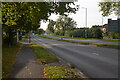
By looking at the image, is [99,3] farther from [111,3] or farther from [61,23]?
[61,23]

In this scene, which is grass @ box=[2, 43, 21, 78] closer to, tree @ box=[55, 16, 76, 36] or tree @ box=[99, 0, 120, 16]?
tree @ box=[99, 0, 120, 16]

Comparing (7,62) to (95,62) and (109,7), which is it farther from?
(109,7)

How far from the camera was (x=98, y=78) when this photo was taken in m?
6.88

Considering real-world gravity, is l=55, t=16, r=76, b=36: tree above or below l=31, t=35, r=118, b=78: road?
above

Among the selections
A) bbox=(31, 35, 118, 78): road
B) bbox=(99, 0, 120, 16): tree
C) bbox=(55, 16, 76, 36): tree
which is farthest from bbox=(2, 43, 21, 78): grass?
bbox=(55, 16, 76, 36): tree

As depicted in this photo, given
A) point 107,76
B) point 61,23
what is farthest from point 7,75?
point 61,23

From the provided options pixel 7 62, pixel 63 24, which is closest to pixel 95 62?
pixel 7 62

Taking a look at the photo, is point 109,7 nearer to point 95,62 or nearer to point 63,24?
point 95,62

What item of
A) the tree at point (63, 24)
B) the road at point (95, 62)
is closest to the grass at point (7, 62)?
the road at point (95, 62)

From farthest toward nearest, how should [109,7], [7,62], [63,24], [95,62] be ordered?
[63,24]
[109,7]
[95,62]
[7,62]

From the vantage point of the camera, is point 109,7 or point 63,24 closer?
point 109,7

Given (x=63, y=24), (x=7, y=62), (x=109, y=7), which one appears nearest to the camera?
(x=7, y=62)

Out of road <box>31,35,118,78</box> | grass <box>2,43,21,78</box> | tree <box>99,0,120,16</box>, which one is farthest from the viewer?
tree <box>99,0,120,16</box>

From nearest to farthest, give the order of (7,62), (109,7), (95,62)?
1. (7,62)
2. (95,62)
3. (109,7)
